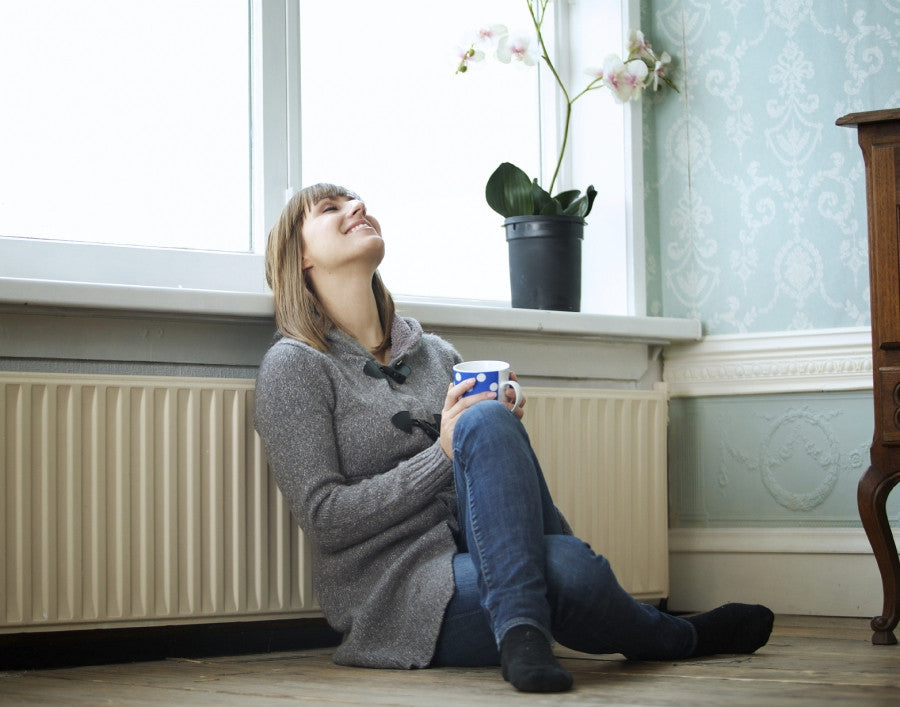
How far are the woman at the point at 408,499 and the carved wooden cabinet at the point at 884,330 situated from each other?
1.18 ft

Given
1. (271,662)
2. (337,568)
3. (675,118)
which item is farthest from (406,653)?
(675,118)

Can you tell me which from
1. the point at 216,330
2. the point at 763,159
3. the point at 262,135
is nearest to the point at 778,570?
the point at 763,159

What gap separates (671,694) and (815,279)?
137cm

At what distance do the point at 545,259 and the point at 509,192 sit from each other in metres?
0.16

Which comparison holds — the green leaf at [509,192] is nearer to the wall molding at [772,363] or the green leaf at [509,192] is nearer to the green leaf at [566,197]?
the green leaf at [566,197]

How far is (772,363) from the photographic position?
104 inches

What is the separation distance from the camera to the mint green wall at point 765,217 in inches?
101

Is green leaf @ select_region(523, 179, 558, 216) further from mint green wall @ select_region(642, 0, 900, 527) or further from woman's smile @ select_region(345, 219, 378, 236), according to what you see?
woman's smile @ select_region(345, 219, 378, 236)

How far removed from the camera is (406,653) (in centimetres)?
180

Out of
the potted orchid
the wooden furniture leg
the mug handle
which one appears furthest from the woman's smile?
the wooden furniture leg

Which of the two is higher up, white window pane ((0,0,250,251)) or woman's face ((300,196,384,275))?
white window pane ((0,0,250,251))

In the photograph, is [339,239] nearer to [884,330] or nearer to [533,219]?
[533,219]

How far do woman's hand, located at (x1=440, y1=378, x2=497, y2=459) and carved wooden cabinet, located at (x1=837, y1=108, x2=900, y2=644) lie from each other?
76 cm

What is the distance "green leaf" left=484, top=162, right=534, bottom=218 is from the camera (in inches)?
100
